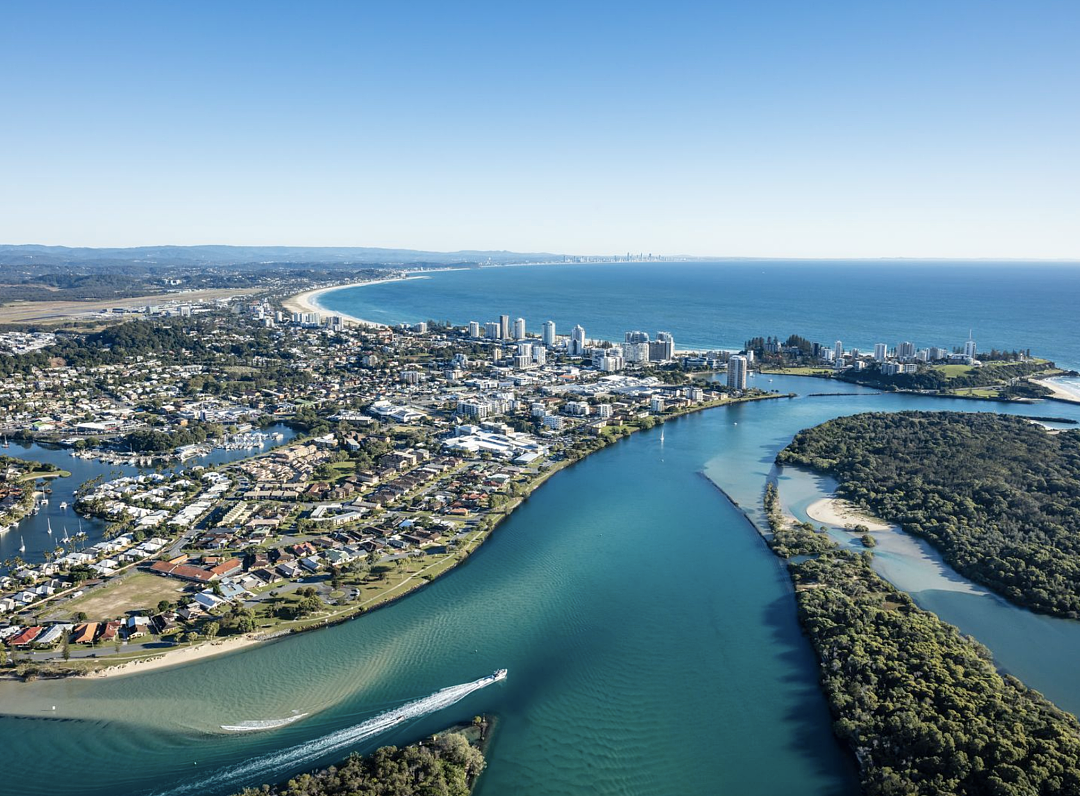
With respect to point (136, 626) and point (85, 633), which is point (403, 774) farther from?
point (85, 633)

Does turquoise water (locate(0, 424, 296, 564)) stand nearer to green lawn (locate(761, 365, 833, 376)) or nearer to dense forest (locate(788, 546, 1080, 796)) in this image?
dense forest (locate(788, 546, 1080, 796))

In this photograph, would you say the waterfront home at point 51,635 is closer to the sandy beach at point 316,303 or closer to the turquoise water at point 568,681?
the turquoise water at point 568,681

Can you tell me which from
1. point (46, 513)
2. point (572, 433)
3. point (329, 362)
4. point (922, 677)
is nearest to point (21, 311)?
point (329, 362)

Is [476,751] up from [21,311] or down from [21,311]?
down

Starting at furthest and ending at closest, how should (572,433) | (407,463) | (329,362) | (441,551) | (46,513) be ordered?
(329,362), (572,433), (407,463), (46,513), (441,551)

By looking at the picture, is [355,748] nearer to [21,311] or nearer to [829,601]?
[829,601]

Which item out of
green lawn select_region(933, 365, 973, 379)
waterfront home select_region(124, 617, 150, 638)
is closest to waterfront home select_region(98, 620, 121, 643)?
waterfront home select_region(124, 617, 150, 638)
